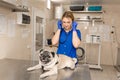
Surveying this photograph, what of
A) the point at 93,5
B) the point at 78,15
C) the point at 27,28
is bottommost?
the point at 27,28

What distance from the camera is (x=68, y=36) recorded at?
2.02 meters

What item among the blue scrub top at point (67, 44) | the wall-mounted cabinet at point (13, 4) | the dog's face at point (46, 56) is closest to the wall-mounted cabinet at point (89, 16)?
the wall-mounted cabinet at point (13, 4)

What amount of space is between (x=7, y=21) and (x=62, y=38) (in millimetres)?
965

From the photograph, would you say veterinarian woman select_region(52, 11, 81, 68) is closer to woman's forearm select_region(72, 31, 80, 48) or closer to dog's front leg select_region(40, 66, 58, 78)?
woman's forearm select_region(72, 31, 80, 48)

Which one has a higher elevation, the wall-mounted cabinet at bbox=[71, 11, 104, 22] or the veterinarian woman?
the wall-mounted cabinet at bbox=[71, 11, 104, 22]

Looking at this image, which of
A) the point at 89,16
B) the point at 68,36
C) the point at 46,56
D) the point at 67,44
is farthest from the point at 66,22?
the point at 89,16

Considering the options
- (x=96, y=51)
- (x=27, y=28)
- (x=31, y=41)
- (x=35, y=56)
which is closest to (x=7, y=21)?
(x=27, y=28)

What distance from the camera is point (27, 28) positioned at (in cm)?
319

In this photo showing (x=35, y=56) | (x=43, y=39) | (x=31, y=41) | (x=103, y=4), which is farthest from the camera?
(x=103, y=4)

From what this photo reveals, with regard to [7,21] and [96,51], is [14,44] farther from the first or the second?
[96,51]

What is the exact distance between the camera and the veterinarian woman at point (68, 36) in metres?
1.94

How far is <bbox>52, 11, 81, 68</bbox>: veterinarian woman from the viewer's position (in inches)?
76.2

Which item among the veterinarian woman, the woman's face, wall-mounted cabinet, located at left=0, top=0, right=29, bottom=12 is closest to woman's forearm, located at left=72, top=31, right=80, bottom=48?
the veterinarian woman

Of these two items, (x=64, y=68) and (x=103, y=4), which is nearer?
(x=64, y=68)
